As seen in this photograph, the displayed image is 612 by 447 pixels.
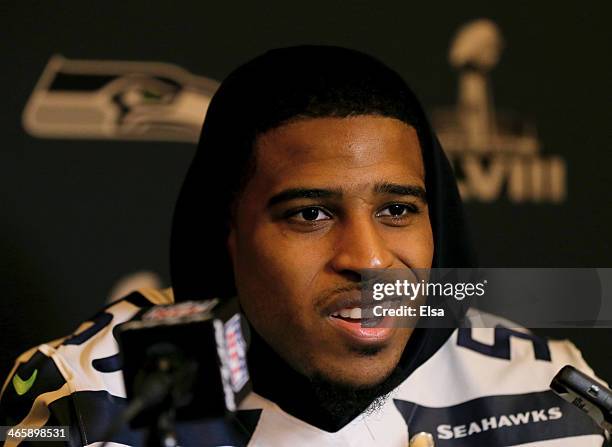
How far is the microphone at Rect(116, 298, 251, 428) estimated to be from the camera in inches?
27.6

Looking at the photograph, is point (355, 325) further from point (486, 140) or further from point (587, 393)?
point (486, 140)

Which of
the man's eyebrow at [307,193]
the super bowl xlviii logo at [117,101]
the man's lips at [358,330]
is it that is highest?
the super bowl xlviii logo at [117,101]

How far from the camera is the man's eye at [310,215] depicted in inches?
47.2

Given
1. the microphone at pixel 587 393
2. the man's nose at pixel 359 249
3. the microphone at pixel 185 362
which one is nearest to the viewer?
the microphone at pixel 185 362

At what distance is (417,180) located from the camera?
1.25 m

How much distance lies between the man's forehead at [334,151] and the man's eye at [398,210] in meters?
0.04

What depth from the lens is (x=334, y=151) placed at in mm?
1190

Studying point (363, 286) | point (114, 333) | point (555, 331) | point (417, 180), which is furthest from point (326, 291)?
point (555, 331)

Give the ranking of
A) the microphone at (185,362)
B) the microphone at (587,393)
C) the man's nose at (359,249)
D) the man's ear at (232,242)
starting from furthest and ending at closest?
the man's ear at (232,242), the man's nose at (359,249), the microphone at (587,393), the microphone at (185,362)

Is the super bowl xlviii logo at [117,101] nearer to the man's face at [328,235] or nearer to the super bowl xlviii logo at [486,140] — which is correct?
the man's face at [328,235]

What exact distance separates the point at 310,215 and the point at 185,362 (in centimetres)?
52

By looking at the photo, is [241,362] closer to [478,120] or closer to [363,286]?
[363,286]

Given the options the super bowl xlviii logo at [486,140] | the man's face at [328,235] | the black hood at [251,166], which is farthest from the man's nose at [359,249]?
the super bowl xlviii logo at [486,140]

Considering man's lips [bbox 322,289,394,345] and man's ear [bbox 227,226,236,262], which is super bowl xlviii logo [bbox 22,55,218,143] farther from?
man's lips [bbox 322,289,394,345]
